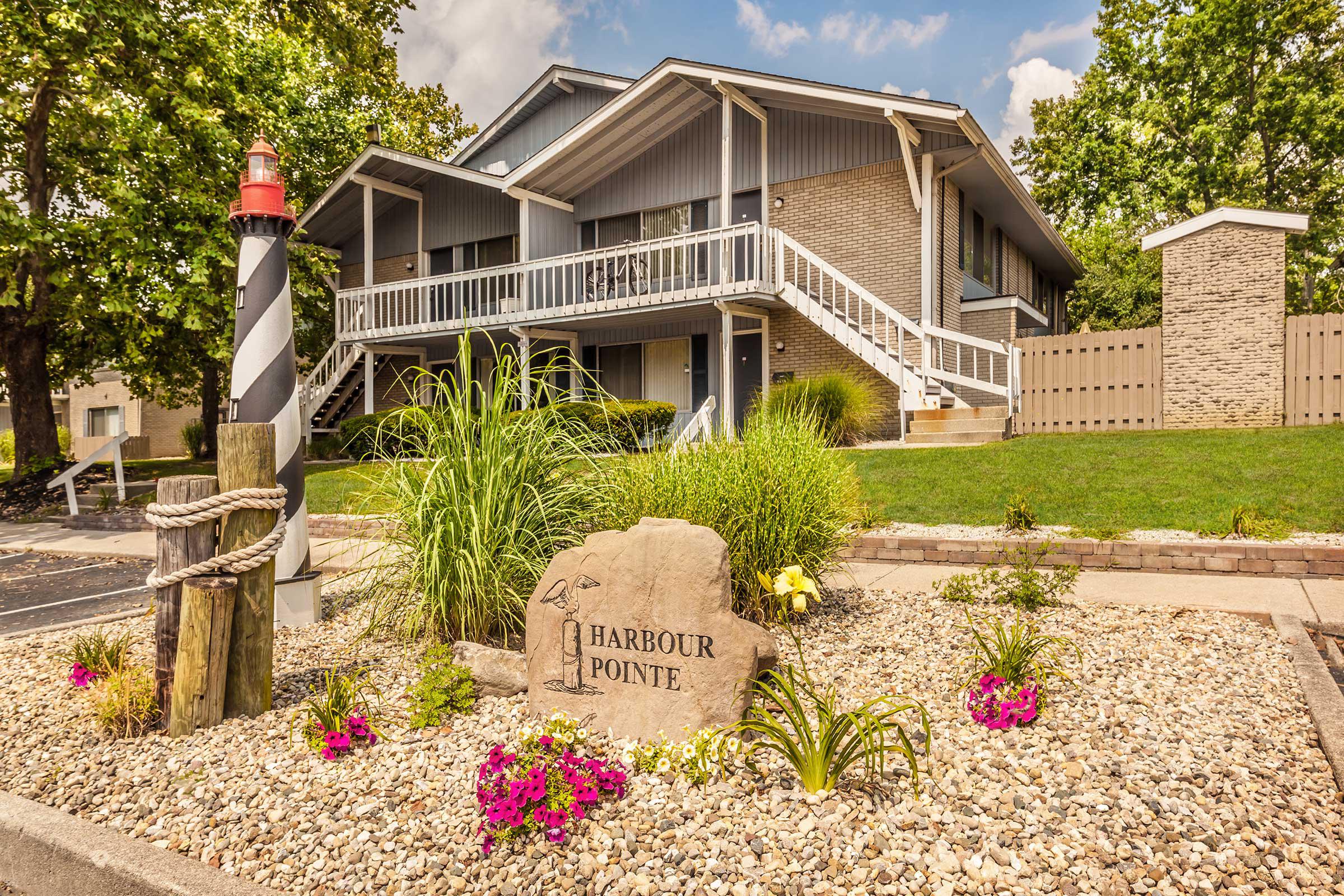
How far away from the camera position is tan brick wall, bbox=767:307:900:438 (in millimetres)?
13758

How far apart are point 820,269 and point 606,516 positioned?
10.1m

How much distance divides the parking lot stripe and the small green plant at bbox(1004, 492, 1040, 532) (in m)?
7.14

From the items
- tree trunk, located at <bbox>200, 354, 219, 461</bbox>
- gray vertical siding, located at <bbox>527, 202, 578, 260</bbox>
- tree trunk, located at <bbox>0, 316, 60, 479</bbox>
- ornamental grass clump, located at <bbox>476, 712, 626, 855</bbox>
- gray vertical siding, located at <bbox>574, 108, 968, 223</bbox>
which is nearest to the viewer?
ornamental grass clump, located at <bbox>476, 712, 626, 855</bbox>

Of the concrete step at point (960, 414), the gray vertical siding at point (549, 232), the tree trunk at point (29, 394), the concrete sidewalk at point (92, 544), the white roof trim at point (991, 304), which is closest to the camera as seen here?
the concrete sidewalk at point (92, 544)

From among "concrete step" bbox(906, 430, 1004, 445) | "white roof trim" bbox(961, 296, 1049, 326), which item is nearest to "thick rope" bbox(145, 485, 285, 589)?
"concrete step" bbox(906, 430, 1004, 445)

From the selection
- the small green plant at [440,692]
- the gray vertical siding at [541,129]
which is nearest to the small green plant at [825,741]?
the small green plant at [440,692]

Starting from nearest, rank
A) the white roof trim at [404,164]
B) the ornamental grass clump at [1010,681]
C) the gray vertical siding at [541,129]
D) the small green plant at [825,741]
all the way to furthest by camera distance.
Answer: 1. the small green plant at [825,741]
2. the ornamental grass clump at [1010,681]
3. the white roof trim at [404,164]
4. the gray vertical siding at [541,129]

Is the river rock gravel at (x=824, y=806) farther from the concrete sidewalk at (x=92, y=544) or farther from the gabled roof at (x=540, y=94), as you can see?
the gabled roof at (x=540, y=94)

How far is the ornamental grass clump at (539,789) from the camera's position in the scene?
93.0 inches

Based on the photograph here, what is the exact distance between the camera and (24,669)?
166 inches

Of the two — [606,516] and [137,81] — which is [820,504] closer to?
[606,516]

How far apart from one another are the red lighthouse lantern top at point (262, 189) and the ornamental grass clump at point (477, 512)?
5.06 feet

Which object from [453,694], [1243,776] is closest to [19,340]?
[453,694]

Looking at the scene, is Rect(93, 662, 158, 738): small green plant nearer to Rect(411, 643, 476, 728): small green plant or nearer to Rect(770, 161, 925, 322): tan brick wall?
Rect(411, 643, 476, 728): small green plant
